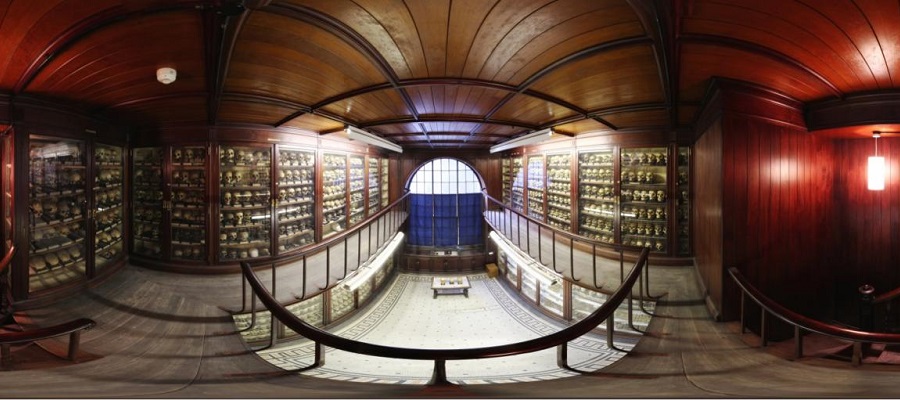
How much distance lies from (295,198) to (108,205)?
93.6 inches

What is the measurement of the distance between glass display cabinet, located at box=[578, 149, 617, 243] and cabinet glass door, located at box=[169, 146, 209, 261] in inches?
247

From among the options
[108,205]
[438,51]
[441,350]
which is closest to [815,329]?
[441,350]

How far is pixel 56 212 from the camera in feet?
12.4

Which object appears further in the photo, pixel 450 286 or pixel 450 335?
pixel 450 286

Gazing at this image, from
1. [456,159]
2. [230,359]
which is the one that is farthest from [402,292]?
[230,359]

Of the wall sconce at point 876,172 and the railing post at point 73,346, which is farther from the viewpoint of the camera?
the wall sconce at point 876,172

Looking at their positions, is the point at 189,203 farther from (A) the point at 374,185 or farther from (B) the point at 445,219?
(B) the point at 445,219

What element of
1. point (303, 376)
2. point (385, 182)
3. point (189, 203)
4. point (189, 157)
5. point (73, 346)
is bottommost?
point (303, 376)

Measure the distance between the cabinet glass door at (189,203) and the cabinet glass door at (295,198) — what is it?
3.38 feet

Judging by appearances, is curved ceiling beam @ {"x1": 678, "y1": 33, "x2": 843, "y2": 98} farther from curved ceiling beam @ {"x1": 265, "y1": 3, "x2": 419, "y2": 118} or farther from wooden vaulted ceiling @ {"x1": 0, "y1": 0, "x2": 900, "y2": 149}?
curved ceiling beam @ {"x1": 265, "y1": 3, "x2": 419, "y2": 118}

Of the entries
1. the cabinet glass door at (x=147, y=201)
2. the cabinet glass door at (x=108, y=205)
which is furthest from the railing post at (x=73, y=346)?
the cabinet glass door at (x=147, y=201)

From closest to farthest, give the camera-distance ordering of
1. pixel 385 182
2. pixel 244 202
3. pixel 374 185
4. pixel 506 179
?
pixel 244 202, pixel 374 185, pixel 506 179, pixel 385 182

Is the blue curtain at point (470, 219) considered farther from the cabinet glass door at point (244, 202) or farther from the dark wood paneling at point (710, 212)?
the dark wood paneling at point (710, 212)

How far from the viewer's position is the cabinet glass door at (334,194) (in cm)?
635
